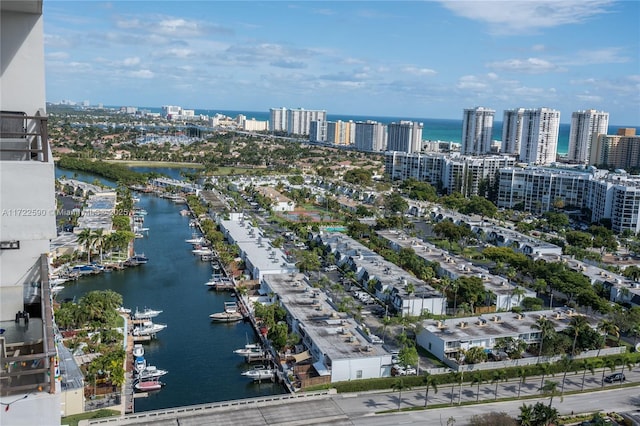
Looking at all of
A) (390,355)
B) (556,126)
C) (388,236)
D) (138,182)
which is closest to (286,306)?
(390,355)

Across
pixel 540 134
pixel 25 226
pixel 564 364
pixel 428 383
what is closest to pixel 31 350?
pixel 25 226

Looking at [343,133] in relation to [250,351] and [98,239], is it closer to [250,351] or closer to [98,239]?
[98,239]

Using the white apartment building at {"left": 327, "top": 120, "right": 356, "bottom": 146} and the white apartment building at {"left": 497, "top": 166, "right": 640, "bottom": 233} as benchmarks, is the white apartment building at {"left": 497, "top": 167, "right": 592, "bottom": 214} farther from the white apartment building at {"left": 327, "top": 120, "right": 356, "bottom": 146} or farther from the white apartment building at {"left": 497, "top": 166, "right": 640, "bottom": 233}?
the white apartment building at {"left": 327, "top": 120, "right": 356, "bottom": 146}

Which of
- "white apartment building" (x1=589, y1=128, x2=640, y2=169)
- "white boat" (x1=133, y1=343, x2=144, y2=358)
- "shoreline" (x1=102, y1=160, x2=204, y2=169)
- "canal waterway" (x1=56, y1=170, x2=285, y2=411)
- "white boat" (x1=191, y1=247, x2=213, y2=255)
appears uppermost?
"white apartment building" (x1=589, y1=128, x2=640, y2=169)

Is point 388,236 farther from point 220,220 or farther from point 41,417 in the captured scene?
point 41,417

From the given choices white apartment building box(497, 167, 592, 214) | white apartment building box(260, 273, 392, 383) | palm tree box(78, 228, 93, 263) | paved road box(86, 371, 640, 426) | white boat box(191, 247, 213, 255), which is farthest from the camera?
white apartment building box(497, 167, 592, 214)

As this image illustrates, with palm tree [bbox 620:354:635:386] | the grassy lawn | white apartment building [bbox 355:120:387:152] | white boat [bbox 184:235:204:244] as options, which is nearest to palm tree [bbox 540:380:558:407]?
palm tree [bbox 620:354:635:386]
